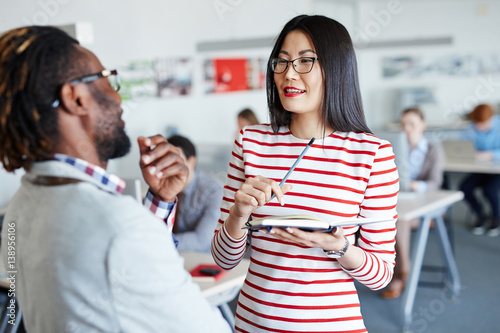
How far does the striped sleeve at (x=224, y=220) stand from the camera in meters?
1.38

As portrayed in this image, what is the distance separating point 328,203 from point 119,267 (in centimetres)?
63

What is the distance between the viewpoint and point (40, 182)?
901 millimetres

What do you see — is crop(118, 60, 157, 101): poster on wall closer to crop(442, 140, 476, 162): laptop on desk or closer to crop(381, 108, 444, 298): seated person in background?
crop(381, 108, 444, 298): seated person in background

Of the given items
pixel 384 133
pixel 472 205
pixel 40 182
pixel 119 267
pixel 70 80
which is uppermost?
pixel 70 80

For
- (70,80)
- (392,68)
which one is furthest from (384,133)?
(392,68)

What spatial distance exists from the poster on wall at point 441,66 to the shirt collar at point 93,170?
8.43m

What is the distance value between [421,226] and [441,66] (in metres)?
5.75

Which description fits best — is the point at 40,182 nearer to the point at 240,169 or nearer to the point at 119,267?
the point at 119,267

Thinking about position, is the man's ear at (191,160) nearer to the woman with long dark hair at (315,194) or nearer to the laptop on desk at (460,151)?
the woman with long dark hair at (315,194)

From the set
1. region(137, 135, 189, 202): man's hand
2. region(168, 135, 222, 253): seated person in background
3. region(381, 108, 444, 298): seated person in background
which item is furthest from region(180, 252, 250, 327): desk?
region(381, 108, 444, 298): seated person in background

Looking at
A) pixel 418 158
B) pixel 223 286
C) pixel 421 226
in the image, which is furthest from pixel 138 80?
pixel 223 286

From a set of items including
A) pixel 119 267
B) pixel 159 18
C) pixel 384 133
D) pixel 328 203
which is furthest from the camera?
pixel 159 18

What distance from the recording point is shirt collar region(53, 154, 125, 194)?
899 millimetres

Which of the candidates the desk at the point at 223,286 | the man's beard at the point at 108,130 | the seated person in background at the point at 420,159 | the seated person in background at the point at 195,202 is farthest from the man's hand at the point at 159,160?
the seated person in background at the point at 420,159
